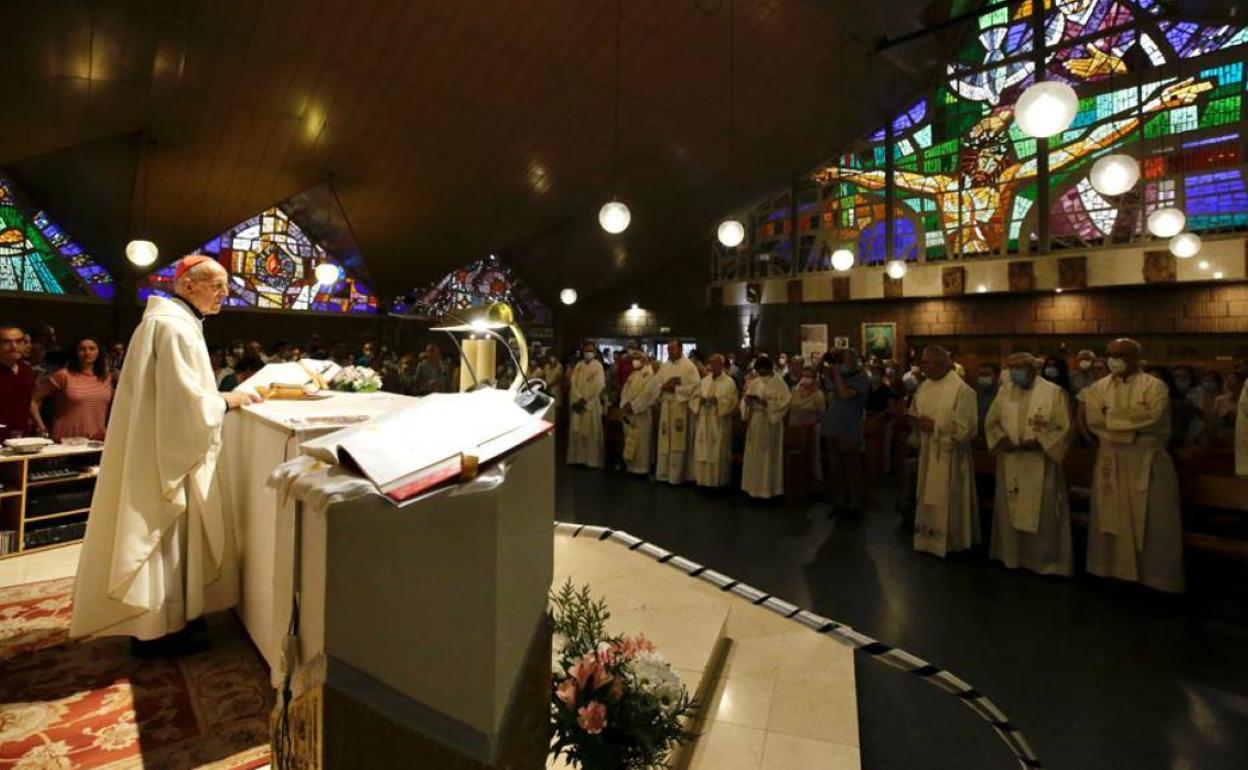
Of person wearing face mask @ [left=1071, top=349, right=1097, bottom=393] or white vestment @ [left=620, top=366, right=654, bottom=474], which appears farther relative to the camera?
white vestment @ [left=620, top=366, right=654, bottom=474]

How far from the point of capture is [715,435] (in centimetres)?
785

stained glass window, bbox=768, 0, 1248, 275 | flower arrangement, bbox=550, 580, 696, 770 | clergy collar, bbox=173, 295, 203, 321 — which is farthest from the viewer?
stained glass window, bbox=768, 0, 1248, 275

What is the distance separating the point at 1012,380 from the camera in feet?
17.0

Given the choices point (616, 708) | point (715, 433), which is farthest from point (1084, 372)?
point (616, 708)

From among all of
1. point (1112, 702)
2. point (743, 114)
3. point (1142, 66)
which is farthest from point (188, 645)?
point (1142, 66)

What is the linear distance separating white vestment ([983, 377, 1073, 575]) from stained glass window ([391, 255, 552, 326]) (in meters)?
10.4

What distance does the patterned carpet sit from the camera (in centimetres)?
186

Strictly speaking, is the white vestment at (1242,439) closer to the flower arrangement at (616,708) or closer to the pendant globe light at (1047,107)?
the pendant globe light at (1047,107)

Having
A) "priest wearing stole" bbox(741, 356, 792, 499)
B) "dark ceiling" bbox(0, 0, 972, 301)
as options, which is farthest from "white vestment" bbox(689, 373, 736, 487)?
"dark ceiling" bbox(0, 0, 972, 301)

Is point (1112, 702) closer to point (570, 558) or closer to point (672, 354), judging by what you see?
point (570, 558)

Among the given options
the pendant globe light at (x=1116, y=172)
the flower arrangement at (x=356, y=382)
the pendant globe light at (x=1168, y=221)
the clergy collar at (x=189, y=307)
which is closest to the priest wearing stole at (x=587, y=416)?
the flower arrangement at (x=356, y=382)

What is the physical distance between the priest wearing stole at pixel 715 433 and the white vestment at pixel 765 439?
1.35 ft

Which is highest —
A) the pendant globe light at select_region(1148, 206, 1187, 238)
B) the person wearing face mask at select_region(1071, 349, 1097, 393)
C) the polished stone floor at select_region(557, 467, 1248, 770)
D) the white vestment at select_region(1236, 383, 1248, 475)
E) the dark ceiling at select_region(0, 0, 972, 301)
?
the dark ceiling at select_region(0, 0, 972, 301)

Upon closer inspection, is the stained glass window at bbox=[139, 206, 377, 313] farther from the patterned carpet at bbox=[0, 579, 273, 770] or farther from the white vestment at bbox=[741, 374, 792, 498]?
the patterned carpet at bbox=[0, 579, 273, 770]
